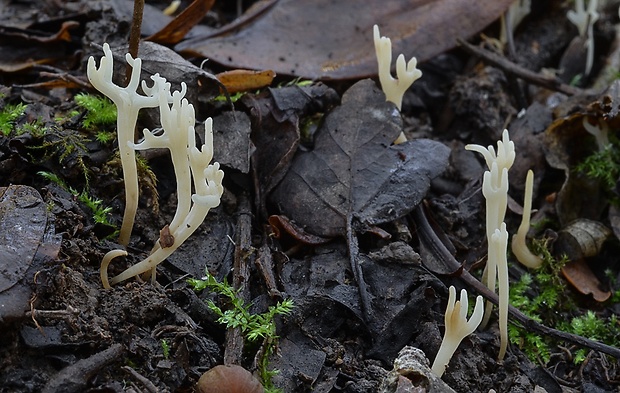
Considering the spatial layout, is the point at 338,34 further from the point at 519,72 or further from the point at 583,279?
the point at 583,279

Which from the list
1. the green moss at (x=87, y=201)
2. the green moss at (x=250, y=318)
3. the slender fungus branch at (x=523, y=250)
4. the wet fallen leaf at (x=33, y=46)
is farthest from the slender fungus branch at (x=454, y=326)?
the wet fallen leaf at (x=33, y=46)

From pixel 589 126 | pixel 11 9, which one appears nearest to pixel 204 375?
pixel 589 126

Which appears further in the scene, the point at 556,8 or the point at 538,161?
the point at 556,8

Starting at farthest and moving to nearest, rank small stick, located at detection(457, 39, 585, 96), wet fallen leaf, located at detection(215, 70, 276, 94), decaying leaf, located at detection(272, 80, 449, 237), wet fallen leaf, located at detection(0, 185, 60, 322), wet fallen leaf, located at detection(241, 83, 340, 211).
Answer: small stick, located at detection(457, 39, 585, 96) → wet fallen leaf, located at detection(215, 70, 276, 94) → wet fallen leaf, located at detection(241, 83, 340, 211) → decaying leaf, located at detection(272, 80, 449, 237) → wet fallen leaf, located at detection(0, 185, 60, 322)

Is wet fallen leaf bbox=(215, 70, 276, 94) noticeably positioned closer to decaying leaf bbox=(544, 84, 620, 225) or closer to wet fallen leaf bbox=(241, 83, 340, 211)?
wet fallen leaf bbox=(241, 83, 340, 211)

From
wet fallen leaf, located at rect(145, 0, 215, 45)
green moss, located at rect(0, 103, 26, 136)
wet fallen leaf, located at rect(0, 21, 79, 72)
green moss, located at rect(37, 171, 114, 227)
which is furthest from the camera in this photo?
wet fallen leaf, located at rect(0, 21, 79, 72)

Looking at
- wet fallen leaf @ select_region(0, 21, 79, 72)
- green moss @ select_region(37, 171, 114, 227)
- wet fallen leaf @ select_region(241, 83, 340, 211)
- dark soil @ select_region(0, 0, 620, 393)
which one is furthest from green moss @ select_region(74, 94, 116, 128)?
wet fallen leaf @ select_region(0, 21, 79, 72)

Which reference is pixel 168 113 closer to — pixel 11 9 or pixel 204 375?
pixel 204 375
